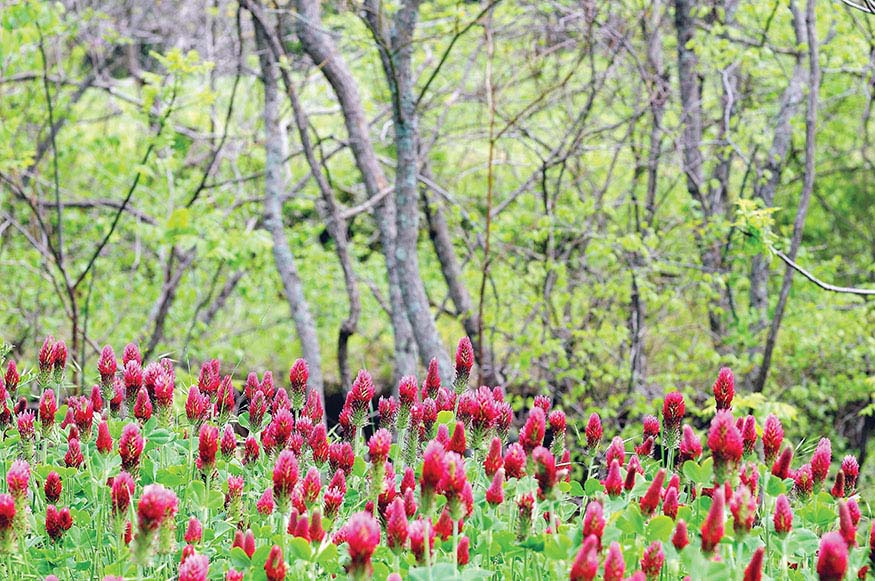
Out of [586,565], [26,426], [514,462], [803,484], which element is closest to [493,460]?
[514,462]

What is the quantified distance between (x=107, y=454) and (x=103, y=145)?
7.80m

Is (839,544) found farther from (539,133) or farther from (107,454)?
(539,133)

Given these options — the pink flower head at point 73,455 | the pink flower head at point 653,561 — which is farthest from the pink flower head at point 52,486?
the pink flower head at point 653,561

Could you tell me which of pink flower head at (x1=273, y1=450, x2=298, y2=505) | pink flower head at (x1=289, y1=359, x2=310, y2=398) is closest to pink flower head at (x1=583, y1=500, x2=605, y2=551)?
pink flower head at (x1=273, y1=450, x2=298, y2=505)

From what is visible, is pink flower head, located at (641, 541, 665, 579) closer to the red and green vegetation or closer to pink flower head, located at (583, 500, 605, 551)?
the red and green vegetation

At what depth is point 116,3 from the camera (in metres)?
11.2

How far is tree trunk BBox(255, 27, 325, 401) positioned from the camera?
6508 millimetres

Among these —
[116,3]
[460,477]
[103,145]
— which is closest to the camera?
[460,477]

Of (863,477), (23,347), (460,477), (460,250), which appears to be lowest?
(863,477)

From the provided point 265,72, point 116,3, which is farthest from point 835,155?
point 116,3

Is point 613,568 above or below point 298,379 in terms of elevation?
above

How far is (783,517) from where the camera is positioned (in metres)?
2.10

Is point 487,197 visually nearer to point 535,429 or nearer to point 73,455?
point 73,455

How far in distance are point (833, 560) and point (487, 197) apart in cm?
628
